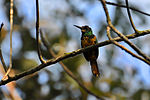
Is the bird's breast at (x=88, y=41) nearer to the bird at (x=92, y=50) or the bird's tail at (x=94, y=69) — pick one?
the bird at (x=92, y=50)

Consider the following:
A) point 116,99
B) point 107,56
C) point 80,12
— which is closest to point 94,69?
point 116,99

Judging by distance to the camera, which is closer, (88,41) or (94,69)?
(94,69)

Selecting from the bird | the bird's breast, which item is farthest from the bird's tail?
the bird's breast

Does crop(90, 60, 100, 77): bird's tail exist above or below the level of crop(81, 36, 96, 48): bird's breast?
below

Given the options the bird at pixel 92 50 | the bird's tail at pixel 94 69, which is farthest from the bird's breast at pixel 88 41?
the bird's tail at pixel 94 69

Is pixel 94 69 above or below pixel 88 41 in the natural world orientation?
below

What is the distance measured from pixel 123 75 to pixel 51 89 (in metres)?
1.63

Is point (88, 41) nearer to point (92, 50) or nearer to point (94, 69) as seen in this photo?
point (92, 50)

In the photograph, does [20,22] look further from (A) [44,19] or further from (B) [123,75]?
(B) [123,75]

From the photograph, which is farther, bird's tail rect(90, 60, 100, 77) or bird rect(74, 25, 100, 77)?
bird rect(74, 25, 100, 77)

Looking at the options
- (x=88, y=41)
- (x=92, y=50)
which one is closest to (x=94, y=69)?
(x=92, y=50)

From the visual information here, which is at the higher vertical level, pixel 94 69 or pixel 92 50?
pixel 92 50

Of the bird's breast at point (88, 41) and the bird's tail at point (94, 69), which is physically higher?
the bird's breast at point (88, 41)

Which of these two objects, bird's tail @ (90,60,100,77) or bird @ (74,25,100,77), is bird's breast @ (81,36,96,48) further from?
bird's tail @ (90,60,100,77)
